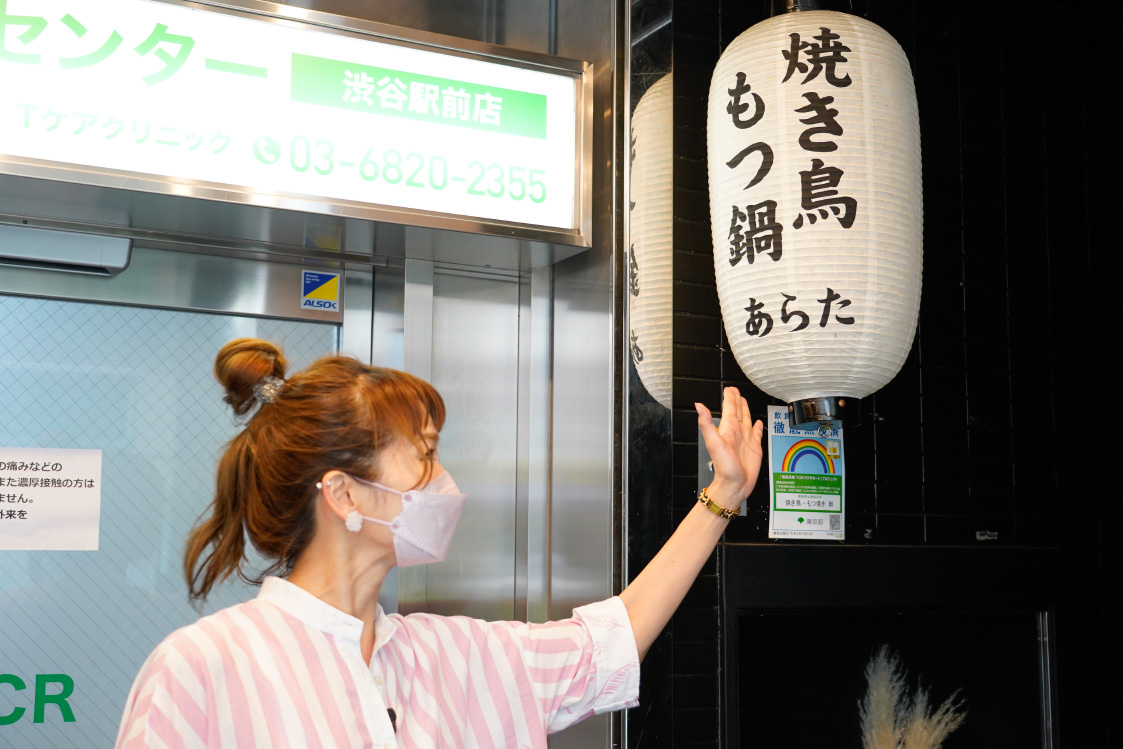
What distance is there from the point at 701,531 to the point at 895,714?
1.45 meters

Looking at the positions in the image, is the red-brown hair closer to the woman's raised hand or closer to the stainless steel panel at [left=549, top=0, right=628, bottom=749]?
the woman's raised hand

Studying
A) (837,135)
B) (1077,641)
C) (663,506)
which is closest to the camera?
(837,135)

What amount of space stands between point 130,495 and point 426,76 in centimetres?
125

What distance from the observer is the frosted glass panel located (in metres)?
2.31

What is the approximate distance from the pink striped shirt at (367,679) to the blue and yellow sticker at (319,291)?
103cm

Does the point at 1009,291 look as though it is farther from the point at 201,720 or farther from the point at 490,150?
the point at 201,720

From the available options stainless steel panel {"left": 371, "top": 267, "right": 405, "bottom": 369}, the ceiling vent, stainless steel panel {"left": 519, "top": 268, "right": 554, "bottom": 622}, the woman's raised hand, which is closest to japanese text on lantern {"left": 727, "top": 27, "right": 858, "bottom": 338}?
the woman's raised hand

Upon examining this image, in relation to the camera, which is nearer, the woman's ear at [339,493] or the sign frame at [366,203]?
the woman's ear at [339,493]

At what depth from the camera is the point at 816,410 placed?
2396 mm

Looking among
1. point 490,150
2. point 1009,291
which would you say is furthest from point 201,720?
point 1009,291

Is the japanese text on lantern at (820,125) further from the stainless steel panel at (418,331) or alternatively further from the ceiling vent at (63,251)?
the ceiling vent at (63,251)

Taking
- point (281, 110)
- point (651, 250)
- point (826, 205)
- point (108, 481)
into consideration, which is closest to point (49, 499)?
point (108, 481)

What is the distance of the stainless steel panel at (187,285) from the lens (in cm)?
240

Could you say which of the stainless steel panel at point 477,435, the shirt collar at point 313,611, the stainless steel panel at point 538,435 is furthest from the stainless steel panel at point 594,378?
the shirt collar at point 313,611
